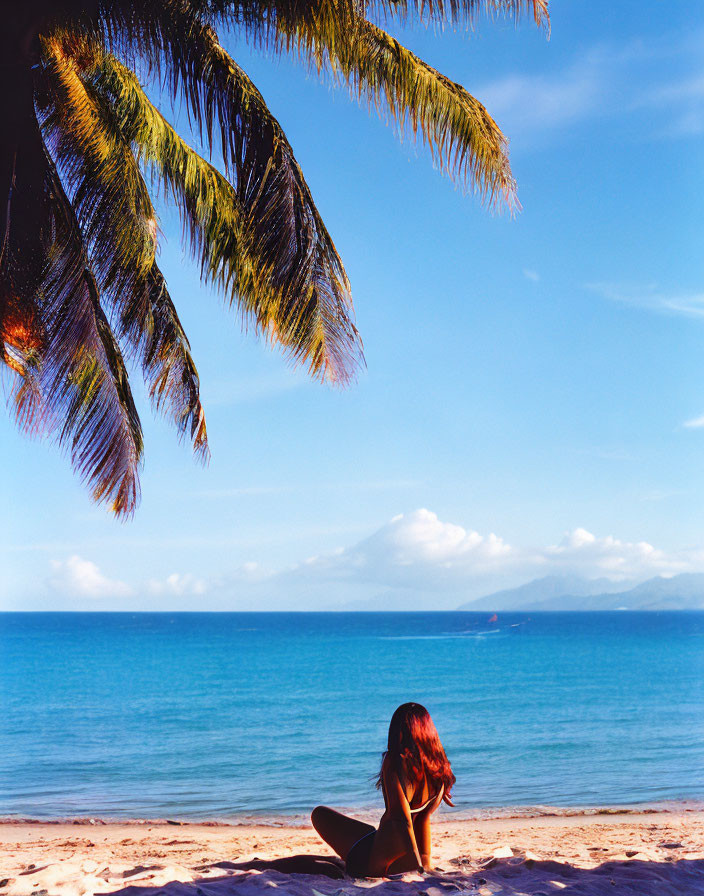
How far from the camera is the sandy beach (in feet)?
13.4

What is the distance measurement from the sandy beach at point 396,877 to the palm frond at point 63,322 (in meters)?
2.74

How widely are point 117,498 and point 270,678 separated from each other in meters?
30.4

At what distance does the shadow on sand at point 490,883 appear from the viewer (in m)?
3.91

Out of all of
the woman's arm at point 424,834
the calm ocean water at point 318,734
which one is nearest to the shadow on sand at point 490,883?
the woman's arm at point 424,834

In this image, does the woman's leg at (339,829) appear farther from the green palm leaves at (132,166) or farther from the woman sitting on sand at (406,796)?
the green palm leaves at (132,166)

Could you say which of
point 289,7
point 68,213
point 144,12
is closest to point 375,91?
point 289,7

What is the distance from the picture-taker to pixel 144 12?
4633mm

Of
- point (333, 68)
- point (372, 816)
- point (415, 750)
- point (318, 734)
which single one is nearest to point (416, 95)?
point (333, 68)

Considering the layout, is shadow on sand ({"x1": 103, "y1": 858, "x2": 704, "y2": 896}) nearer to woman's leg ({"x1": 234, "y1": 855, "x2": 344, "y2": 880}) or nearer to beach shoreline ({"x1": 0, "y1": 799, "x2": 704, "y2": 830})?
woman's leg ({"x1": 234, "y1": 855, "x2": 344, "y2": 880})

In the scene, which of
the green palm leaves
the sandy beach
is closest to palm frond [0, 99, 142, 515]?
the green palm leaves

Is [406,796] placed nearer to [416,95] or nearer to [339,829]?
[339,829]

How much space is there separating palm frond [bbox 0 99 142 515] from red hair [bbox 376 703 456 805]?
3.07 m

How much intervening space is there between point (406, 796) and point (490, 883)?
826 mm

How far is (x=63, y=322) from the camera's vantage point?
5.21 meters
